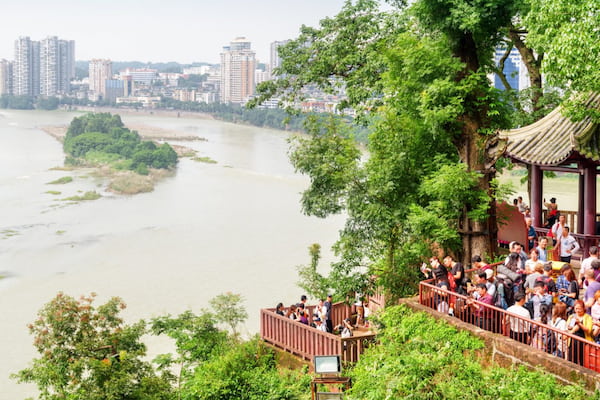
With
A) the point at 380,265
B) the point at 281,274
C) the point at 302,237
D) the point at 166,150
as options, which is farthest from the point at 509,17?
the point at 166,150

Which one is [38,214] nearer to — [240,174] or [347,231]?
[240,174]

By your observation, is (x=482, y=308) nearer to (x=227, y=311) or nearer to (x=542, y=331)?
(x=542, y=331)

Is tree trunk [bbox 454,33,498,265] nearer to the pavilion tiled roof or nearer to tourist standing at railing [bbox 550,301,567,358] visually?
the pavilion tiled roof

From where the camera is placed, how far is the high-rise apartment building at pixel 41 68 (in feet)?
527

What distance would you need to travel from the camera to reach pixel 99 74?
171 meters

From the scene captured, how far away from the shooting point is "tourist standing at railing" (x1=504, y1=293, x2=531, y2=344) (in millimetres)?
9267

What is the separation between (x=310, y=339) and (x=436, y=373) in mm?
3585

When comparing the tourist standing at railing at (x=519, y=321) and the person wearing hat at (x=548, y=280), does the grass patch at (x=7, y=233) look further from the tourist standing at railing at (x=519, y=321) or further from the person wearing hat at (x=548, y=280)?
the person wearing hat at (x=548, y=280)

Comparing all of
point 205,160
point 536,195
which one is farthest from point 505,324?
point 205,160

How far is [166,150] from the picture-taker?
70500 mm

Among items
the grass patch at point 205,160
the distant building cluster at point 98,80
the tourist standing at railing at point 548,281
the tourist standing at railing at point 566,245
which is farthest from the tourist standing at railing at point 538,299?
the distant building cluster at point 98,80

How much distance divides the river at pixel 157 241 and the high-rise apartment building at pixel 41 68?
93.6 meters

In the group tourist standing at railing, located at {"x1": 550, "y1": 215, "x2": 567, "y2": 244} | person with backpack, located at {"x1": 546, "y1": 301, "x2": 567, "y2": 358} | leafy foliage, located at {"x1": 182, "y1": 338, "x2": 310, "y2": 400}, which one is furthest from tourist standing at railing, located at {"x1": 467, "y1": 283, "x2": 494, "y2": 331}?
leafy foliage, located at {"x1": 182, "y1": 338, "x2": 310, "y2": 400}

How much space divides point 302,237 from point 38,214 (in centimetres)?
1976
